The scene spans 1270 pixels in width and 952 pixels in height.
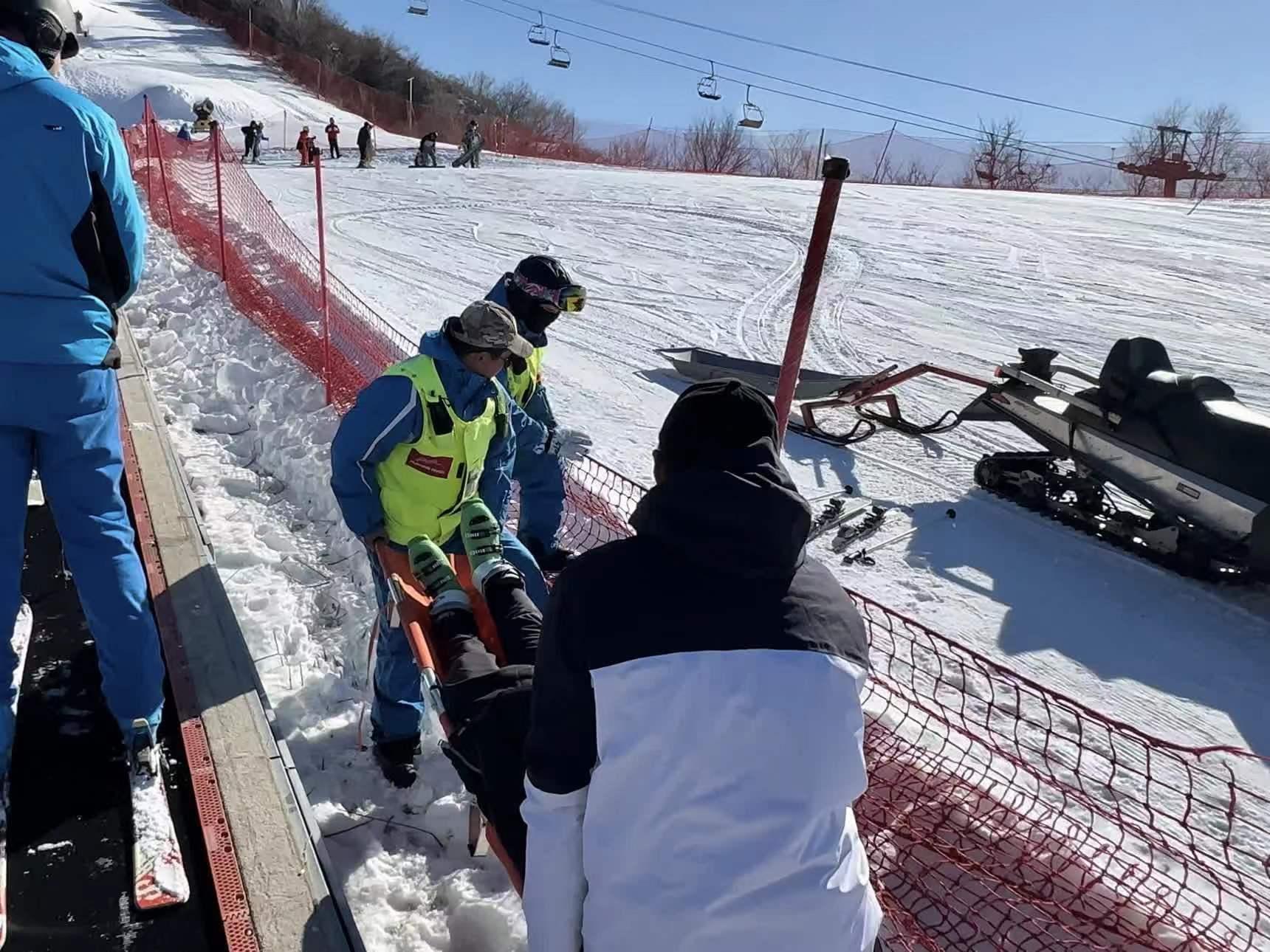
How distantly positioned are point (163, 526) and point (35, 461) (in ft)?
5.36

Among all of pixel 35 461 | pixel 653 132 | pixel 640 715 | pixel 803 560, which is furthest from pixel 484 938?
pixel 653 132

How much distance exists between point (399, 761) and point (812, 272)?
2.22 metres

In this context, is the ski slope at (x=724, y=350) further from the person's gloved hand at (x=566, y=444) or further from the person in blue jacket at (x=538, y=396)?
the person's gloved hand at (x=566, y=444)

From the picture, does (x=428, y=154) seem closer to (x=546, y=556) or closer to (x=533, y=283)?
(x=546, y=556)

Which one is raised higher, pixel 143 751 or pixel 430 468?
pixel 430 468

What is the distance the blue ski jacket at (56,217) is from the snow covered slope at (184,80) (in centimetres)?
3165

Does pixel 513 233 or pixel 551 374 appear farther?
pixel 513 233

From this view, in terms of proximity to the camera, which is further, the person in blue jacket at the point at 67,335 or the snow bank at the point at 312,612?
the snow bank at the point at 312,612

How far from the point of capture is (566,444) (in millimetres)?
4734

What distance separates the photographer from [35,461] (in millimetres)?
2496

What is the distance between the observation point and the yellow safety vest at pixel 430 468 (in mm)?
3061

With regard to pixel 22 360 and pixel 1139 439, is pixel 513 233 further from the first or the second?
pixel 22 360

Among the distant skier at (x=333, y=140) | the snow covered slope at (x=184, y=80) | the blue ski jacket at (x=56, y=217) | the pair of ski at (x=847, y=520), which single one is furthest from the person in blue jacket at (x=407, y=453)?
the snow covered slope at (x=184, y=80)

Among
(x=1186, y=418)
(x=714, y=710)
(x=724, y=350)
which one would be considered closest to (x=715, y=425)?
(x=714, y=710)
